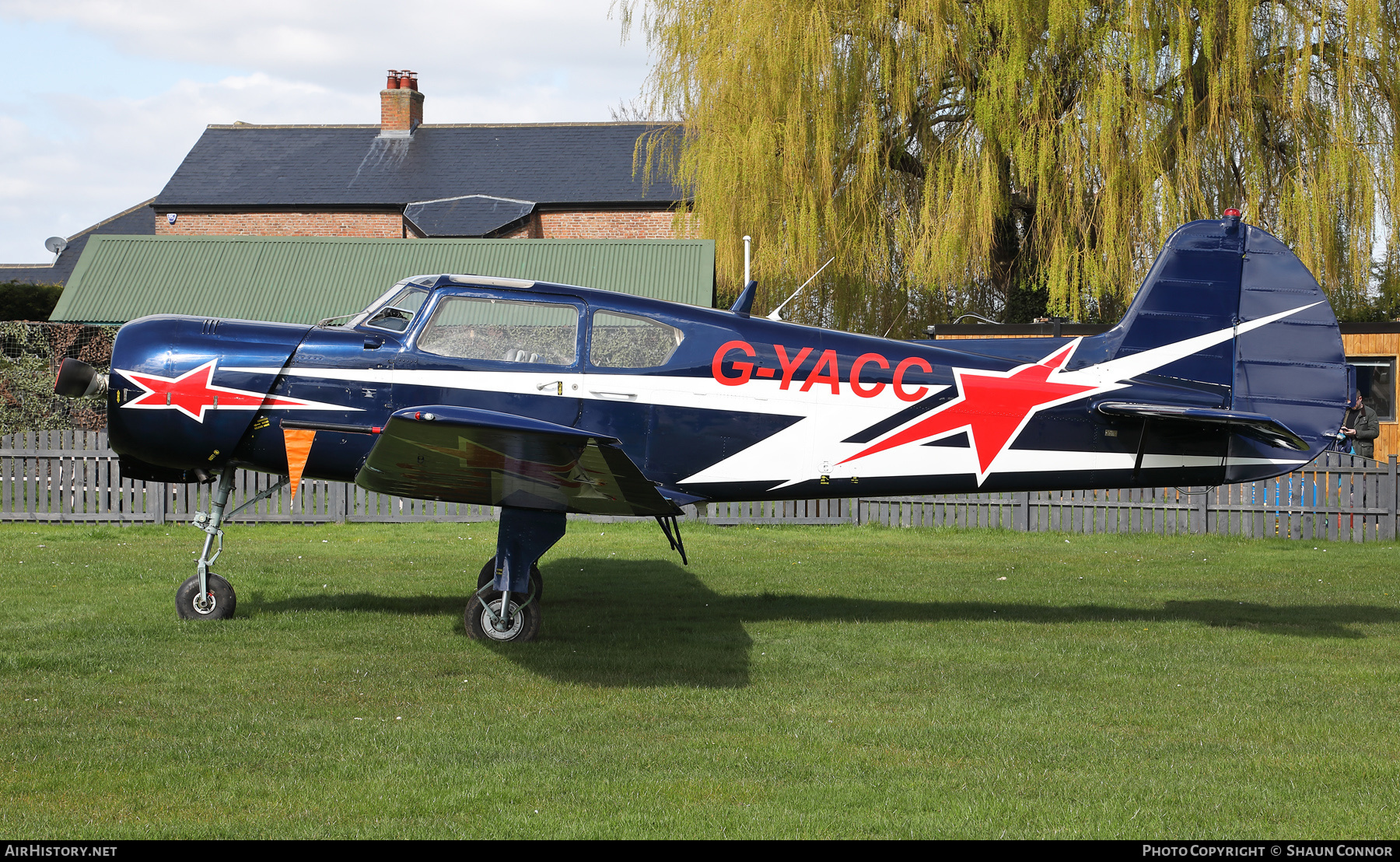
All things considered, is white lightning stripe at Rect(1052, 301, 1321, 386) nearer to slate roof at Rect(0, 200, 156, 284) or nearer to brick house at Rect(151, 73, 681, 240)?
brick house at Rect(151, 73, 681, 240)

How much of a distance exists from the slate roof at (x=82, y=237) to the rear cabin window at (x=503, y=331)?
42853 millimetres

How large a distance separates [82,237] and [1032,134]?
1766 inches

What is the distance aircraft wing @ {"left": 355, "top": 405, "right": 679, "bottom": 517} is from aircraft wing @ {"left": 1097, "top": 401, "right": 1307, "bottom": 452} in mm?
3440

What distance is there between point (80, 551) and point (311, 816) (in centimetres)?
944

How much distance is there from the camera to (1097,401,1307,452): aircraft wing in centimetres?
773

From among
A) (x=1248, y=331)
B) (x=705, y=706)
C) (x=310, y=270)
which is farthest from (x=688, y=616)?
(x=310, y=270)

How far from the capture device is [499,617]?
748 centimetres

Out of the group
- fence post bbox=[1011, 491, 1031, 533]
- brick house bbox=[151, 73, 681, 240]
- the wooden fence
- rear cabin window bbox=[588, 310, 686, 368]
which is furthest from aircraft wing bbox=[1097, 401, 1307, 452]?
brick house bbox=[151, 73, 681, 240]

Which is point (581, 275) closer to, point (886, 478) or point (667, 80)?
point (667, 80)

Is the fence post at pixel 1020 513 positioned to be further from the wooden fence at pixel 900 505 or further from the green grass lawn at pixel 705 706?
the green grass lawn at pixel 705 706

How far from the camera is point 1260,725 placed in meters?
5.63

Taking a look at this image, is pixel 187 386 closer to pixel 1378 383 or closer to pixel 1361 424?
pixel 1361 424

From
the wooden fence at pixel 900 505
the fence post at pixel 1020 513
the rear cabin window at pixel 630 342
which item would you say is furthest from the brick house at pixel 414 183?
the rear cabin window at pixel 630 342

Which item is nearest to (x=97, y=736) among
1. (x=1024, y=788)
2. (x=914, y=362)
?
(x=1024, y=788)
